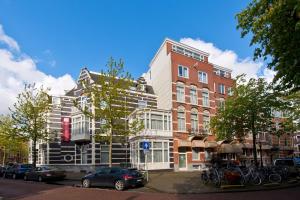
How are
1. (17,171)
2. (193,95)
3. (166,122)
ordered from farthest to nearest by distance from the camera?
(193,95)
(166,122)
(17,171)

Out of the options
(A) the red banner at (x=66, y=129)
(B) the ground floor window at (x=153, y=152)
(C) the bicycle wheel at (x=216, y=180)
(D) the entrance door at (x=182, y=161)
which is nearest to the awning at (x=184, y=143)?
(D) the entrance door at (x=182, y=161)

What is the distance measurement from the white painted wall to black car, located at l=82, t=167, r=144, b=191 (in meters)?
18.5

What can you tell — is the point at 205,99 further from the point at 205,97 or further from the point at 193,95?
the point at 193,95

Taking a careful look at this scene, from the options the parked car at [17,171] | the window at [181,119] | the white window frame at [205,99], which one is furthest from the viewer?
the white window frame at [205,99]

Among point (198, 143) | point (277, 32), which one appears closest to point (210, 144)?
point (198, 143)

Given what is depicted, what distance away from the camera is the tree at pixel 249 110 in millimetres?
27281

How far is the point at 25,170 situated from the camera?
3372 cm

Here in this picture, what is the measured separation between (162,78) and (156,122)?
7581mm

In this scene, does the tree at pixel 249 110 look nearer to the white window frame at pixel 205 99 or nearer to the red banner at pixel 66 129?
the white window frame at pixel 205 99

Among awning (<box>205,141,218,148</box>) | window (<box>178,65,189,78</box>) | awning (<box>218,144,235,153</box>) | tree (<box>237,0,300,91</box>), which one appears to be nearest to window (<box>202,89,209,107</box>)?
window (<box>178,65,189,78</box>)

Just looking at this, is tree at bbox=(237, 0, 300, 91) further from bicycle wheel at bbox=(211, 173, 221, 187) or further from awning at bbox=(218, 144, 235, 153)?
awning at bbox=(218, 144, 235, 153)

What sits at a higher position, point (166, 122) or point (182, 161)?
point (166, 122)

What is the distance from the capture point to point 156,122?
120 feet

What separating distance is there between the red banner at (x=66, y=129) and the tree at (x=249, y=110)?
20483 millimetres
